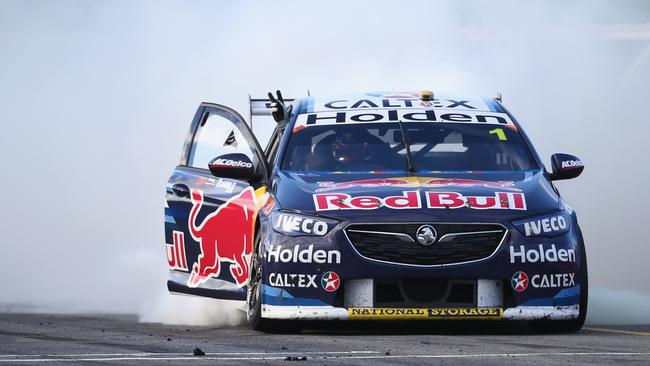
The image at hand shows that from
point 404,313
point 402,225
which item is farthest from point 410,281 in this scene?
point 402,225

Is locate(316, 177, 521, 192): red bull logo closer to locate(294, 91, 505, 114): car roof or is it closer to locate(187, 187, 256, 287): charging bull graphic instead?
locate(187, 187, 256, 287): charging bull graphic

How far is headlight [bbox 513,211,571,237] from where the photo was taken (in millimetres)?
10281

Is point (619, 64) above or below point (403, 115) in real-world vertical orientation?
below

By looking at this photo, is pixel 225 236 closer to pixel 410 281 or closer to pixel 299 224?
pixel 299 224

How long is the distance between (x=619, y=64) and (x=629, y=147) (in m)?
4.98

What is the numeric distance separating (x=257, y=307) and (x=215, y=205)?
155 centimetres

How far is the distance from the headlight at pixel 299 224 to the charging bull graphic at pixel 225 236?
83cm

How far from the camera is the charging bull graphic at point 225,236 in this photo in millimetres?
11562

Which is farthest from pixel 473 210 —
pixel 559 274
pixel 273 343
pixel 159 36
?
pixel 159 36

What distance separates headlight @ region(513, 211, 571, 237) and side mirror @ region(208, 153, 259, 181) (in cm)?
188

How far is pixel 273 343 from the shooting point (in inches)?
376

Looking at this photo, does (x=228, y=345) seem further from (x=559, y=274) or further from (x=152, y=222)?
(x=152, y=222)

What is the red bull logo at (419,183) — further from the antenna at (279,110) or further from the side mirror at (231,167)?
the antenna at (279,110)

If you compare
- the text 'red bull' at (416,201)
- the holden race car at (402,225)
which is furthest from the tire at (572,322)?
the text 'red bull' at (416,201)
